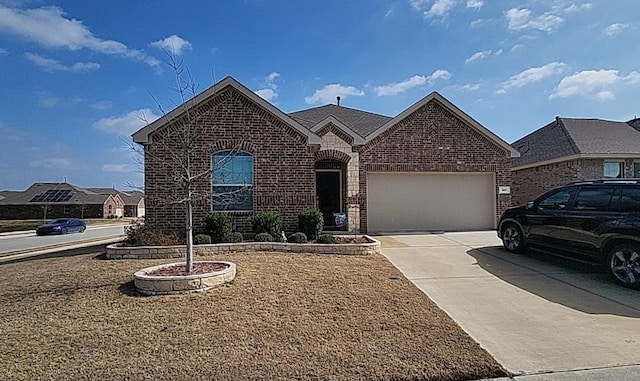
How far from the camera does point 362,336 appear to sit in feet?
15.3

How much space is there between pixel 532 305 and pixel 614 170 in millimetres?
14852

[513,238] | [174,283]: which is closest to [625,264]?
[513,238]

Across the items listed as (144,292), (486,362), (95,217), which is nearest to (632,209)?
(486,362)

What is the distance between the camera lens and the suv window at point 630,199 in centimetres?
695

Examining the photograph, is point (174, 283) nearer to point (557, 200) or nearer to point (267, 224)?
point (267, 224)

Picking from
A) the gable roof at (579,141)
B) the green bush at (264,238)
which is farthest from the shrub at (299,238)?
the gable roof at (579,141)

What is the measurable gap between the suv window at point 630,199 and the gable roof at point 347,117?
358 inches

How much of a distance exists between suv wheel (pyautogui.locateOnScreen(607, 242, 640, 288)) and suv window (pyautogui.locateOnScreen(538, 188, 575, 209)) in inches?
61.6

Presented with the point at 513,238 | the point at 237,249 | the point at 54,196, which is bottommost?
the point at 237,249

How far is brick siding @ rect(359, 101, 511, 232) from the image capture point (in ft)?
46.8

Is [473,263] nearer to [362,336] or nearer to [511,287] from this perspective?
[511,287]

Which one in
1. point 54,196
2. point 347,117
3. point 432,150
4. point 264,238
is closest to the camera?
point 264,238

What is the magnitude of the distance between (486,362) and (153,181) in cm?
996

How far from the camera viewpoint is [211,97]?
38.2ft
